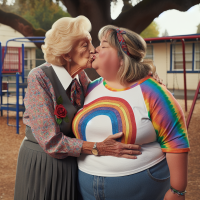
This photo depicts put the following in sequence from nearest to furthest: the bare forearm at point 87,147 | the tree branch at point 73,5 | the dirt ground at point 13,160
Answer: the bare forearm at point 87,147, the dirt ground at point 13,160, the tree branch at point 73,5

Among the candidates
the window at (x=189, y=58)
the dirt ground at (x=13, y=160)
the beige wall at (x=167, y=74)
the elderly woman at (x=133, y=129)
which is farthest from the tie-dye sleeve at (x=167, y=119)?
the beige wall at (x=167, y=74)

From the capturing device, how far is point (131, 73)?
73.1 inches

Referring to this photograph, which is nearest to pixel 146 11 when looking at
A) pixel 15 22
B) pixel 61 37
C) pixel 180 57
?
pixel 15 22

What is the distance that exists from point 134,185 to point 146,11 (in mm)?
6189

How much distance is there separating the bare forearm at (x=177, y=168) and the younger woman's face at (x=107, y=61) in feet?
2.18

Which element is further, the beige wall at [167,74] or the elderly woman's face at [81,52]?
the beige wall at [167,74]

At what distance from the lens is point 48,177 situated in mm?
2043

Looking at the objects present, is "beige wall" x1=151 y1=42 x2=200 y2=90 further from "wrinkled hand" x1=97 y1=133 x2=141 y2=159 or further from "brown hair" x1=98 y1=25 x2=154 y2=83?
"wrinkled hand" x1=97 y1=133 x2=141 y2=159

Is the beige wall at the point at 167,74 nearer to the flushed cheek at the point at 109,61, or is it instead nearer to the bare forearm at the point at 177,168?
the flushed cheek at the point at 109,61

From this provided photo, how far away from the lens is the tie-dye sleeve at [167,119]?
1.73 metres

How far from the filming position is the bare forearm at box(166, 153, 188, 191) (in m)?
1.74

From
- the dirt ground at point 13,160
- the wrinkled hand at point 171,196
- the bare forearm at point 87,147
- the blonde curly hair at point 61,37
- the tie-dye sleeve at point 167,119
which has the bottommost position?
the dirt ground at point 13,160

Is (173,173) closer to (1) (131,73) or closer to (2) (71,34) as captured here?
(1) (131,73)

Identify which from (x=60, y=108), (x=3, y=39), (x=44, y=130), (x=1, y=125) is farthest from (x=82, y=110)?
(x=3, y=39)
